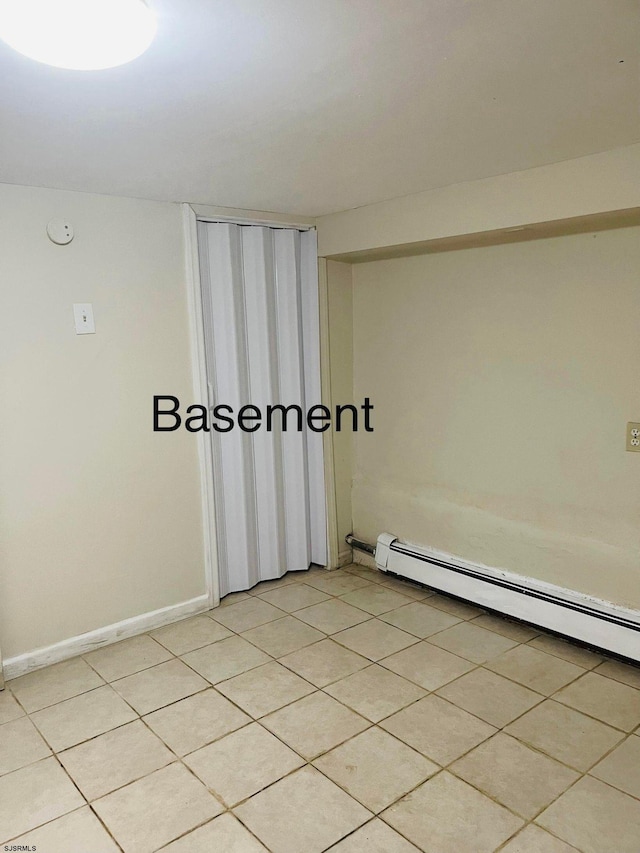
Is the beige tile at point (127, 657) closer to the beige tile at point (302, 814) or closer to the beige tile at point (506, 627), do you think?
the beige tile at point (302, 814)

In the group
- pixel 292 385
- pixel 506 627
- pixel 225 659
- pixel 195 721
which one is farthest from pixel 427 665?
pixel 292 385

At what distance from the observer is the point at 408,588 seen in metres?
3.54

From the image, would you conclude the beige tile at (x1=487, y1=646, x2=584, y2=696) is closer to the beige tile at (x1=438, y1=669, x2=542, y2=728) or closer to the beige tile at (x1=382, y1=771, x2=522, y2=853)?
the beige tile at (x1=438, y1=669, x2=542, y2=728)

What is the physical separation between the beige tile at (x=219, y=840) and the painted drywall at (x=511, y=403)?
5.75 feet

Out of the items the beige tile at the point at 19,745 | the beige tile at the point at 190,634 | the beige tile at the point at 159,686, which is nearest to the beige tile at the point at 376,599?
the beige tile at the point at 190,634

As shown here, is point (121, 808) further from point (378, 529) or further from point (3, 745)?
point (378, 529)

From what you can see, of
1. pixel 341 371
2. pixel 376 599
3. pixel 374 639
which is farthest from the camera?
pixel 341 371

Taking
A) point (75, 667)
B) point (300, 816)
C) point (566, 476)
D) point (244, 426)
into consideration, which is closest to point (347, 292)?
point (244, 426)

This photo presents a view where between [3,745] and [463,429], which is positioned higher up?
[463,429]

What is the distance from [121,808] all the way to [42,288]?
1.96 meters

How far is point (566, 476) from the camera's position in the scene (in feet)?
9.37

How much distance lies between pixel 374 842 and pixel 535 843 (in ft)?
1.45

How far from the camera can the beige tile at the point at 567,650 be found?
8.85 ft

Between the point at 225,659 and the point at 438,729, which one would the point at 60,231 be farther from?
the point at 438,729
